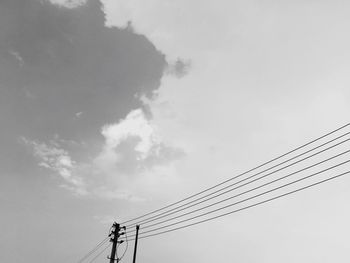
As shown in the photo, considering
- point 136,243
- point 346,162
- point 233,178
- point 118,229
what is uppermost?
point 118,229

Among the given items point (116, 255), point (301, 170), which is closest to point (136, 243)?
point (116, 255)

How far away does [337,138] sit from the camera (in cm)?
1293

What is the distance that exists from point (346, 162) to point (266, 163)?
4.01m

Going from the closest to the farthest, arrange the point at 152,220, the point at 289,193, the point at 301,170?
the point at 301,170 → the point at 289,193 → the point at 152,220

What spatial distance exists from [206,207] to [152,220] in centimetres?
986

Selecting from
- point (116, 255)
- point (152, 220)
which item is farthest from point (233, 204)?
point (116, 255)

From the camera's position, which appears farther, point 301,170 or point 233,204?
point 233,204

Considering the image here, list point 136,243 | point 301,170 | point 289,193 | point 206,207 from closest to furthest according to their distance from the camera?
point 301,170 → point 289,193 → point 206,207 → point 136,243

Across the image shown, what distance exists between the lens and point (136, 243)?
31.0 meters

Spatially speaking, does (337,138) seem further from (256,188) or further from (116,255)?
(116,255)

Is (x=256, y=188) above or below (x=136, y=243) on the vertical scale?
below

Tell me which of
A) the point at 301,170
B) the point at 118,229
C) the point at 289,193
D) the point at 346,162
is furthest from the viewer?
the point at 118,229

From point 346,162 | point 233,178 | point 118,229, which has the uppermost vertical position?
point 118,229

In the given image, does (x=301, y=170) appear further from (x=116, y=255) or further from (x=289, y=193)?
(x=116, y=255)
